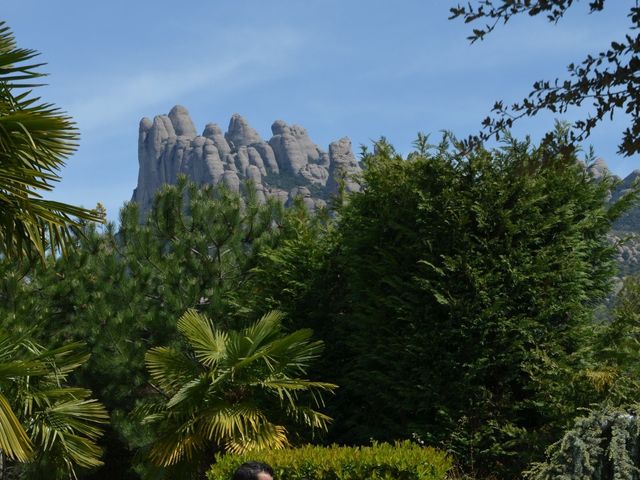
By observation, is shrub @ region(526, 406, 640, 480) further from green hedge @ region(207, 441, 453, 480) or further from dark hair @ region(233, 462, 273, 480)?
dark hair @ region(233, 462, 273, 480)

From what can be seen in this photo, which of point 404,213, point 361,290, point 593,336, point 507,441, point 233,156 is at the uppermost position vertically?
point 233,156

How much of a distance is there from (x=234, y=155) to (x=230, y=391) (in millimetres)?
125480

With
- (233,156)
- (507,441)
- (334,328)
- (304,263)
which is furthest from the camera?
(233,156)

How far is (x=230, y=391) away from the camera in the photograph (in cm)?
1059

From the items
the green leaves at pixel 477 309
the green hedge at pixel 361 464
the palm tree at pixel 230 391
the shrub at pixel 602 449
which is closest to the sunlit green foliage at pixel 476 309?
the green leaves at pixel 477 309

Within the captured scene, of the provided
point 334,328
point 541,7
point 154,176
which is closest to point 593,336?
point 334,328

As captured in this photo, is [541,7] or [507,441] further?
[507,441]

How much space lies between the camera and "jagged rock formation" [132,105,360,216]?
415ft

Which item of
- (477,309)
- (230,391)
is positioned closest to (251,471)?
(477,309)

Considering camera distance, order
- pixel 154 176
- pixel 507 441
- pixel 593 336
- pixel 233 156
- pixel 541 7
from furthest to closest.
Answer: pixel 154 176, pixel 233 156, pixel 593 336, pixel 507 441, pixel 541 7

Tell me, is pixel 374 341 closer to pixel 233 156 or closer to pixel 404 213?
pixel 404 213

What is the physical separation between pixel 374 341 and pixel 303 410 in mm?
1334

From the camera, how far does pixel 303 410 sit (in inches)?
410

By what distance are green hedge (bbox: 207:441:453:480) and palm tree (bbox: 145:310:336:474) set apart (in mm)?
1430
